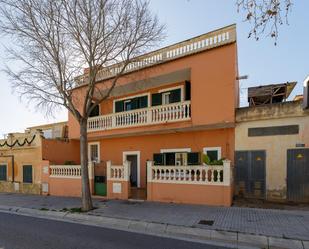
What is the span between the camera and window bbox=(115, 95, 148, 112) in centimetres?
1544

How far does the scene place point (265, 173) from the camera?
11.1 meters

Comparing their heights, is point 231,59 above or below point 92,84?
above

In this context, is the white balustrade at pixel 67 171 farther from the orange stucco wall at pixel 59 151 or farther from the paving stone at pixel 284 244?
the paving stone at pixel 284 244

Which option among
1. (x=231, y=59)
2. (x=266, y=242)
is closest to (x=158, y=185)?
(x=266, y=242)

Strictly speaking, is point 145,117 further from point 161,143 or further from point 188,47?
point 188,47

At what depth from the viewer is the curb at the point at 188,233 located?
19.6ft

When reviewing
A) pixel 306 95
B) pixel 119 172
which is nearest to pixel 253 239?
pixel 306 95

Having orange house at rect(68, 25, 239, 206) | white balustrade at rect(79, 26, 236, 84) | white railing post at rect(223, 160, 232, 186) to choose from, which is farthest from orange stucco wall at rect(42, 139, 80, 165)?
white railing post at rect(223, 160, 232, 186)

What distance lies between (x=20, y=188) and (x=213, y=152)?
1362 cm

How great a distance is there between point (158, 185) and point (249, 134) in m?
5.03

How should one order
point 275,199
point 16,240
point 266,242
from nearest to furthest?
1. point 266,242
2. point 16,240
3. point 275,199

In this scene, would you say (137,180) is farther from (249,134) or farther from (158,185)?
(249,134)

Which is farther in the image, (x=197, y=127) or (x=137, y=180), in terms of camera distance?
(x=137, y=180)

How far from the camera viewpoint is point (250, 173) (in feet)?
37.2
